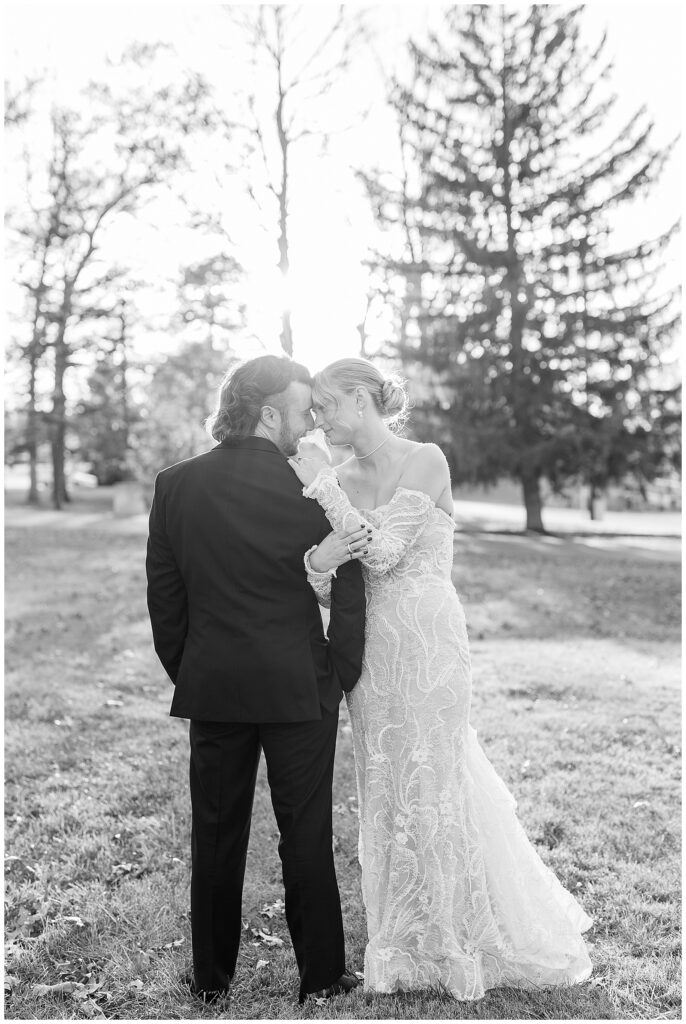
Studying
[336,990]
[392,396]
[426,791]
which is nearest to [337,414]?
[392,396]

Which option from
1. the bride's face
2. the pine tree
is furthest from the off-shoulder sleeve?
the pine tree

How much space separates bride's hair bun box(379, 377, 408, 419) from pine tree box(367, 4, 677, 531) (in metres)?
18.4

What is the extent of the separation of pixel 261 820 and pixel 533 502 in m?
19.0

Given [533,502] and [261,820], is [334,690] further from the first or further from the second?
[533,502]

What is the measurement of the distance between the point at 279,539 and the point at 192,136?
1920 cm

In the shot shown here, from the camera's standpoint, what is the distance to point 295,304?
760 inches

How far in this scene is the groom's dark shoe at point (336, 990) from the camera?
3.46m

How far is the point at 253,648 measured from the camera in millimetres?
3209

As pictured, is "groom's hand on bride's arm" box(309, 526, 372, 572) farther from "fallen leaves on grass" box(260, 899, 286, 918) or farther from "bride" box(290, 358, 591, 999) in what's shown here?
"fallen leaves on grass" box(260, 899, 286, 918)

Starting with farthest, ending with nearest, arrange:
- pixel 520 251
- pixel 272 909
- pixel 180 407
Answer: pixel 180 407
pixel 520 251
pixel 272 909

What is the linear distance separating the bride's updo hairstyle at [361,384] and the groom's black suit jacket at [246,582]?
402 millimetres

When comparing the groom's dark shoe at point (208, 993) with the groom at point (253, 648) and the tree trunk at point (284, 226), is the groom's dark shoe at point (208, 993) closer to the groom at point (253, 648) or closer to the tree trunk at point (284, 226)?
the groom at point (253, 648)

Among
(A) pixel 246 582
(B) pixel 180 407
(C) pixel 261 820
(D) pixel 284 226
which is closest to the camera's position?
(A) pixel 246 582

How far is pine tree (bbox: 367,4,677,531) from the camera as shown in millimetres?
21781
